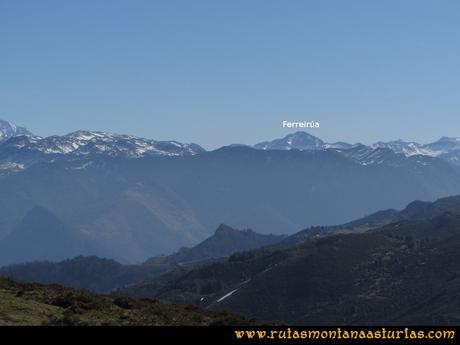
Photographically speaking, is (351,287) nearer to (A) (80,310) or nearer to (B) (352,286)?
(B) (352,286)

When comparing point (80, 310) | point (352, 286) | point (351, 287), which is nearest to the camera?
point (80, 310)

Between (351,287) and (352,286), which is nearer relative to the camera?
(351,287)

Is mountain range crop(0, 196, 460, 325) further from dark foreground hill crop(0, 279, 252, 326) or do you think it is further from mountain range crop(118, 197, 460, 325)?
dark foreground hill crop(0, 279, 252, 326)

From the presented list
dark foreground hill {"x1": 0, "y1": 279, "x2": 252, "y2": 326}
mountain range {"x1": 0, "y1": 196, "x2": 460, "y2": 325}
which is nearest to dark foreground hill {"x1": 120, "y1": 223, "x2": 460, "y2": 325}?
mountain range {"x1": 0, "y1": 196, "x2": 460, "y2": 325}

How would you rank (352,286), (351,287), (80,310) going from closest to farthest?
(80,310) < (351,287) < (352,286)

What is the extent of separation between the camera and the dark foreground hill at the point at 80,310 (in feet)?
105

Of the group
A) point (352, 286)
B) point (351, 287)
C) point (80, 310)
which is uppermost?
point (80, 310)

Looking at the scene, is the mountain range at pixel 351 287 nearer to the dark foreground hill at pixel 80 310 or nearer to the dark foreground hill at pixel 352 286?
the dark foreground hill at pixel 352 286

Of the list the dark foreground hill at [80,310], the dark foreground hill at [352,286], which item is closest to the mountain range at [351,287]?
the dark foreground hill at [352,286]

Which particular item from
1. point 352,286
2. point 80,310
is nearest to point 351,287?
point 352,286

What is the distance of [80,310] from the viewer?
35.1m
